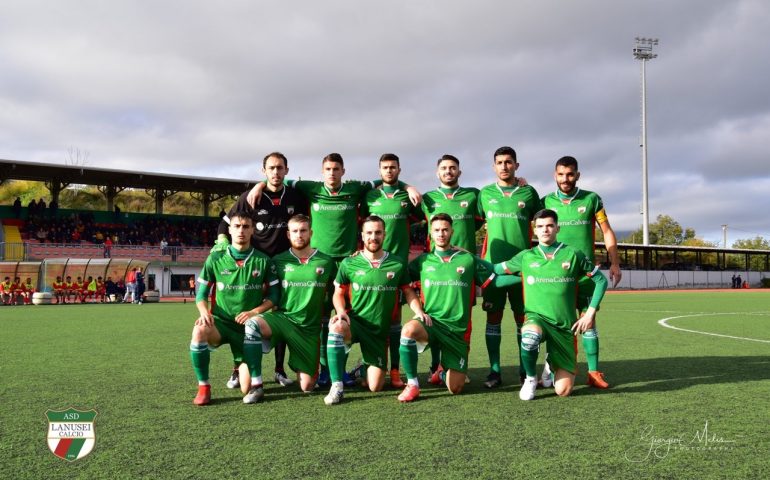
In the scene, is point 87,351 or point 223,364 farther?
point 87,351

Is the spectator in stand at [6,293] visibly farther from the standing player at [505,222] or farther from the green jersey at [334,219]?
the standing player at [505,222]

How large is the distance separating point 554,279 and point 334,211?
6.70ft

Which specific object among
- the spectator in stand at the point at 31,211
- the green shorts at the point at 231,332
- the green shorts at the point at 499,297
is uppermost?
the spectator in stand at the point at 31,211

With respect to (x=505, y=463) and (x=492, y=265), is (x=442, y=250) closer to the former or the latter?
(x=492, y=265)

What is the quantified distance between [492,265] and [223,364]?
126 inches

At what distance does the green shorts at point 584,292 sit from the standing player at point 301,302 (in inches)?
86.0

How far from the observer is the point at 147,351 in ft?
24.3

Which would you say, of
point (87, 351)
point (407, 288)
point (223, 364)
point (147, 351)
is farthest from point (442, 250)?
point (87, 351)

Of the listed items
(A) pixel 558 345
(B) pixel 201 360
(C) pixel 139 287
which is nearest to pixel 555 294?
(A) pixel 558 345

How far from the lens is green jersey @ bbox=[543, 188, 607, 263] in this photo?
528 centimetres

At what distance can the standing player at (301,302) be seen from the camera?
471cm

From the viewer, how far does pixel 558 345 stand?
469 cm

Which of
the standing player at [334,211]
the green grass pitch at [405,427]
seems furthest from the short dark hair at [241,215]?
the green grass pitch at [405,427]

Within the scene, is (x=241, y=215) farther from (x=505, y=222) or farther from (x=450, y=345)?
(x=505, y=222)
